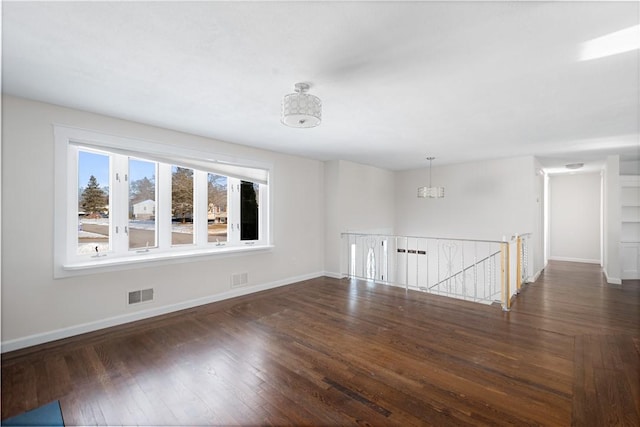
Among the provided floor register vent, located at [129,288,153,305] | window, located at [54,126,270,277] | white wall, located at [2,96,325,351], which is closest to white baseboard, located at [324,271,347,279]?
window, located at [54,126,270,277]

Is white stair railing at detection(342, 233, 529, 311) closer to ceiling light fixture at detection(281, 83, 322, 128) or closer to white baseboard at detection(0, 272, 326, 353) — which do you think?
white baseboard at detection(0, 272, 326, 353)

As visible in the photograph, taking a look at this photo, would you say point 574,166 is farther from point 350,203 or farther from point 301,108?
point 301,108

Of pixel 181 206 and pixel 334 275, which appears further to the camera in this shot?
pixel 334 275

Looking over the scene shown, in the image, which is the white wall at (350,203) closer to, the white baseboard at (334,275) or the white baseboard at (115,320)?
the white baseboard at (334,275)

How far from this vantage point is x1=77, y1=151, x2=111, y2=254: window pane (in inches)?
131

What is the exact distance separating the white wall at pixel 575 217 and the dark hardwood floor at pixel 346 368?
482 cm

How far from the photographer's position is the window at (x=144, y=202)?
3.18 metres

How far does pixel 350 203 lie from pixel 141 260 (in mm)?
4113

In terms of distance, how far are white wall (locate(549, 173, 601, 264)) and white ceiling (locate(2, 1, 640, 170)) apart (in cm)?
501

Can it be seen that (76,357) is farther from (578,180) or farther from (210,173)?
(578,180)

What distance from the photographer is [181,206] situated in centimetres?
418

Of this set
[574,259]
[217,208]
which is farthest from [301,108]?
[574,259]

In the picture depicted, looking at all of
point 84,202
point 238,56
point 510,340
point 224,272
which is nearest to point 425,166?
point 510,340

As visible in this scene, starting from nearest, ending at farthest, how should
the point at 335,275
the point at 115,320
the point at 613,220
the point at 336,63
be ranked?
the point at 336,63 → the point at 115,320 → the point at 613,220 → the point at 335,275
